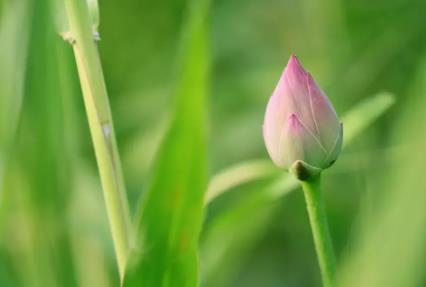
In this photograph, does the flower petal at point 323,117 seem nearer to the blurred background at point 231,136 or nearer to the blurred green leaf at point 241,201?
the blurred background at point 231,136

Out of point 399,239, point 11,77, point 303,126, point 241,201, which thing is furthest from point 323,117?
point 241,201

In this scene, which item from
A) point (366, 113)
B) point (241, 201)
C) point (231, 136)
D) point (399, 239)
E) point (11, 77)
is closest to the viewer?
point (399, 239)

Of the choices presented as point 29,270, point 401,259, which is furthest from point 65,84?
point 401,259

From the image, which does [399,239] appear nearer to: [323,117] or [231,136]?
[323,117]

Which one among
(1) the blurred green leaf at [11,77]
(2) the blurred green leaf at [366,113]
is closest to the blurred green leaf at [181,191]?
(1) the blurred green leaf at [11,77]

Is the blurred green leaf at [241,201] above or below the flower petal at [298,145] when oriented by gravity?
below

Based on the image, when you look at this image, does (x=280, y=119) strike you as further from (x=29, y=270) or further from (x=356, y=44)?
(x=356, y=44)
